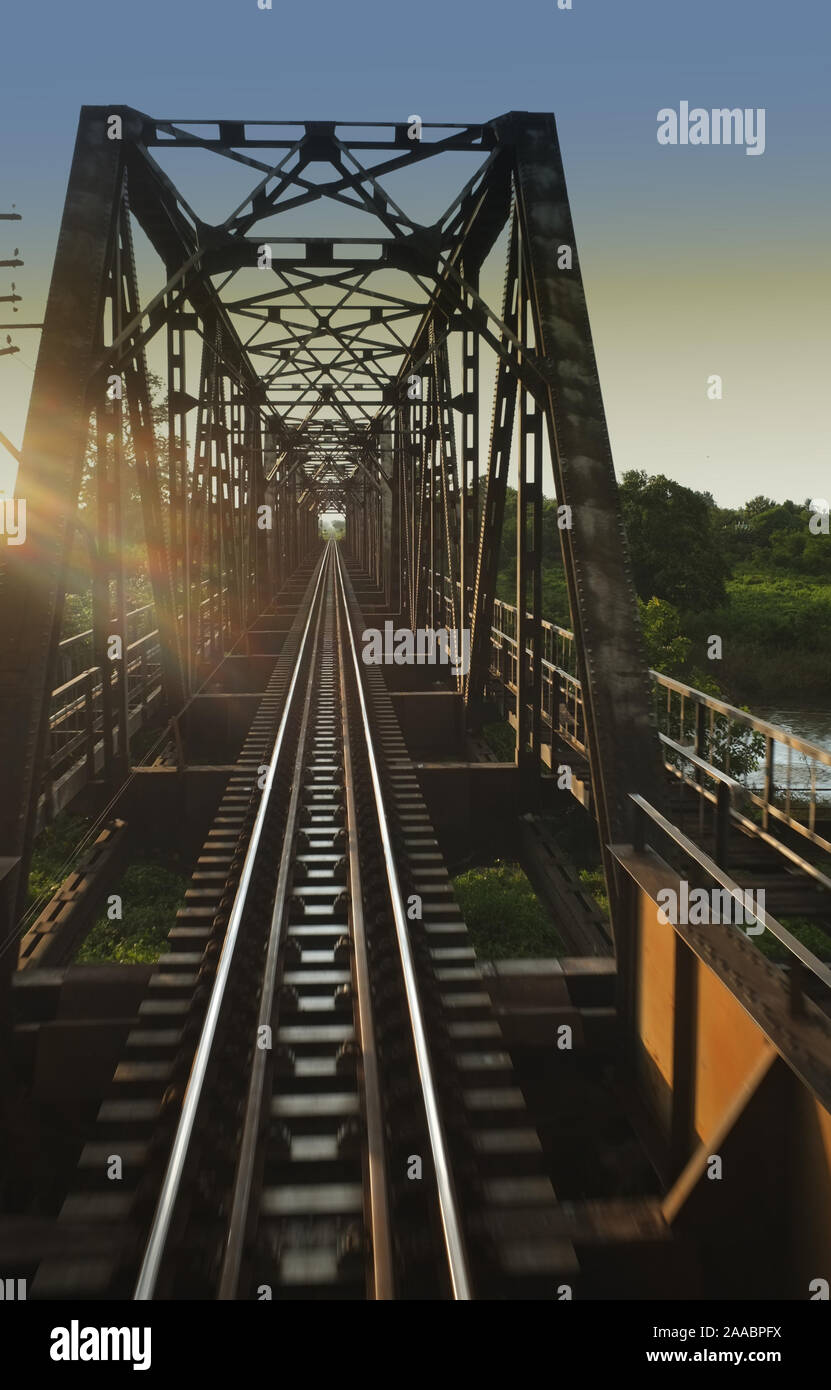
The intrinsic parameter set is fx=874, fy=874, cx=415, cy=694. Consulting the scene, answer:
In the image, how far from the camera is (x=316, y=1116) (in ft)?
14.8

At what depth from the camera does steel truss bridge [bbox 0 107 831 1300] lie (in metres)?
3.75

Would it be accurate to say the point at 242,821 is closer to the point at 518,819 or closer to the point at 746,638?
the point at 518,819

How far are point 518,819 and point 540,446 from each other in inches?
167

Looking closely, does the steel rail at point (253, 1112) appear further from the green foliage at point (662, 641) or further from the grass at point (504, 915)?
the green foliage at point (662, 641)

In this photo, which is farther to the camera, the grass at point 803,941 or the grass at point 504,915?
the grass at point 803,941

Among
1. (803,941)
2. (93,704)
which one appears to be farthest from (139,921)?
(803,941)

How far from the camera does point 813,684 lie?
41.2 m

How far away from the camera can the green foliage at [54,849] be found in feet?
40.5

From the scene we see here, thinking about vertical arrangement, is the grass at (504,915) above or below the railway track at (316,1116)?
below

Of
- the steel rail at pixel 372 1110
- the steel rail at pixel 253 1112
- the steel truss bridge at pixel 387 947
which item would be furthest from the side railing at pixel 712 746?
the steel rail at pixel 253 1112

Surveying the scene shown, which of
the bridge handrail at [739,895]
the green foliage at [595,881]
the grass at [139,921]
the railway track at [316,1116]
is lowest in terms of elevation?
the green foliage at [595,881]

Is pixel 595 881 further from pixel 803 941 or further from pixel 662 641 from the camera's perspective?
pixel 662 641

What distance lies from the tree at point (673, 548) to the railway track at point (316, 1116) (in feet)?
137

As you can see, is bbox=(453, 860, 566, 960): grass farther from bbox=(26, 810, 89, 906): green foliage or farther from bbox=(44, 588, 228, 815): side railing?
bbox=(26, 810, 89, 906): green foliage
